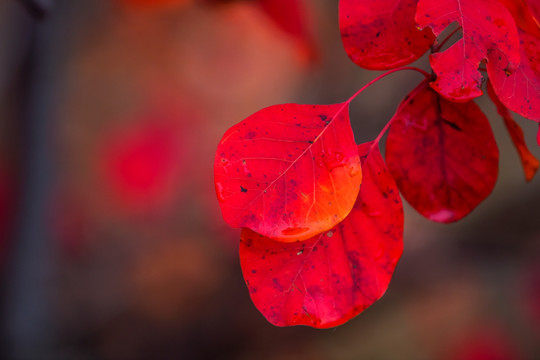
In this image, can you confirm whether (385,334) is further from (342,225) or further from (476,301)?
(342,225)

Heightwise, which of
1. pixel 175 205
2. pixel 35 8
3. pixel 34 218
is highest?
pixel 35 8

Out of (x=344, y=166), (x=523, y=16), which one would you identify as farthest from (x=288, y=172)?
(x=523, y=16)

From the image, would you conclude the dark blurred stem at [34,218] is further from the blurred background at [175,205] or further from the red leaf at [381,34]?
the red leaf at [381,34]

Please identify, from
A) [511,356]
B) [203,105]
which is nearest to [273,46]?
[203,105]

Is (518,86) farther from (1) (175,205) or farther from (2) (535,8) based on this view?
(1) (175,205)

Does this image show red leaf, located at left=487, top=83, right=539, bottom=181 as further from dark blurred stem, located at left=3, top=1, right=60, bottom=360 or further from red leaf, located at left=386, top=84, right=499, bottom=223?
dark blurred stem, located at left=3, top=1, right=60, bottom=360

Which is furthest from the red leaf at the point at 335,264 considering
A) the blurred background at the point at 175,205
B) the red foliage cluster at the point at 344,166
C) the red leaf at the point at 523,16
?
the blurred background at the point at 175,205
